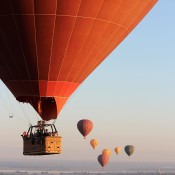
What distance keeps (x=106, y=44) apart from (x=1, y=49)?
4692mm

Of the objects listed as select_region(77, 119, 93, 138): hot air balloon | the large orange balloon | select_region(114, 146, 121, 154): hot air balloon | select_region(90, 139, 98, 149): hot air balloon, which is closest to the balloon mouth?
the large orange balloon

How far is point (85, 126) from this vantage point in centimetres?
4719

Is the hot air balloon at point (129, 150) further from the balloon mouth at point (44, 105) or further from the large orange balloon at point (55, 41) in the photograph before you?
the large orange balloon at point (55, 41)

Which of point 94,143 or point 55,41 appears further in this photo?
point 94,143

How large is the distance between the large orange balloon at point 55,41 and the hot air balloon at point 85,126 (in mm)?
20232

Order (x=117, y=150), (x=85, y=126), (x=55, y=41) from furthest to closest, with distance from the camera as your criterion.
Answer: (x=117, y=150) → (x=85, y=126) → (x=55, y=41)

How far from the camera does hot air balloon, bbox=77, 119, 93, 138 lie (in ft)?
152

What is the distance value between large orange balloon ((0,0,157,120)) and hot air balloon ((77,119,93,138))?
20232 millimetres

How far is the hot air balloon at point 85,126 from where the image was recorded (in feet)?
152

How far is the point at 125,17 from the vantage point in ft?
81.3

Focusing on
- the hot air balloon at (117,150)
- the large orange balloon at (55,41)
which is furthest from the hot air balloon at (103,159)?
the large orange balloon at (55,41)

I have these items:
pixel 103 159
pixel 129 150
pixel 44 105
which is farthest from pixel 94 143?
pixel 44 105

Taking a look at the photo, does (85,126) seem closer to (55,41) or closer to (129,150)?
(55,41)

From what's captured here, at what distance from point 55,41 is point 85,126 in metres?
23.8
